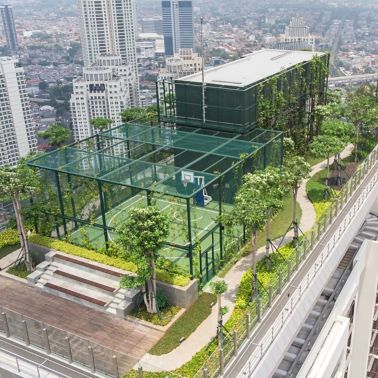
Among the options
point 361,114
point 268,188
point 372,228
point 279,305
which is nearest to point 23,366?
point 279,305

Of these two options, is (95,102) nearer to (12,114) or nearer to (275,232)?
(12,114)

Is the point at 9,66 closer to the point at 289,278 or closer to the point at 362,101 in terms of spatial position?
the point at 362,101

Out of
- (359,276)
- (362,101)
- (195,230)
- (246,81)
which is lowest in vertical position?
(359,276)

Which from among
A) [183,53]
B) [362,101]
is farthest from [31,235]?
[183,53]

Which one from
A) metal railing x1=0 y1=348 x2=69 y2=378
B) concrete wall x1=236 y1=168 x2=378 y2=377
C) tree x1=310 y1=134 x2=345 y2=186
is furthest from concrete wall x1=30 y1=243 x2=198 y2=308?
tree x1=310 y1=134 x2=345 y2=186

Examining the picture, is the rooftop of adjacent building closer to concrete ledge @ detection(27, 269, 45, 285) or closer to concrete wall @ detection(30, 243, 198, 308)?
concrete wall @ detection(30, 243, 198, 308)

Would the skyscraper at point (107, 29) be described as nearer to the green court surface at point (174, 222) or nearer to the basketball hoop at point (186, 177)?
the green court surface at point (174, 222)
